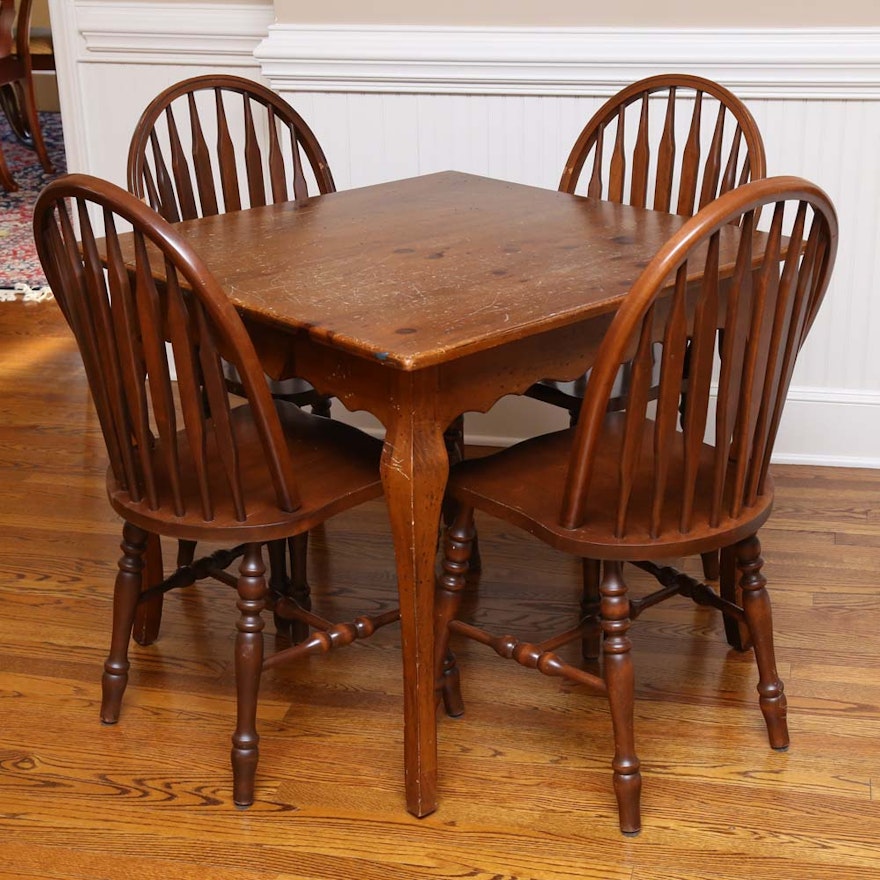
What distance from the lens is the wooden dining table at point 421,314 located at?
64.2 inches

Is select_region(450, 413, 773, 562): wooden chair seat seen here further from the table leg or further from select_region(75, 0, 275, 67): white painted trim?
select_region(75, 0, 275, 67): white painted trim

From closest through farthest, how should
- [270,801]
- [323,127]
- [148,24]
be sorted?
[270,801], [323,127], [148,24]

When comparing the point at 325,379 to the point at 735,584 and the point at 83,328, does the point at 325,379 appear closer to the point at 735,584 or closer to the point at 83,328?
the point at 83,328

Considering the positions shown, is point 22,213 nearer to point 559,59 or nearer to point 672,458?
point 559,59

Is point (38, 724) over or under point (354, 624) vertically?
under

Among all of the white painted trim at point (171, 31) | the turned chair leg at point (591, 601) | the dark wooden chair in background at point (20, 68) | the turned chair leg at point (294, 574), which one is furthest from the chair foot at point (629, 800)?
the dark wooden chair in background at point (20, 68)

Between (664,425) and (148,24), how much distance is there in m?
2.07

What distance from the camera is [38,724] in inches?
81.5

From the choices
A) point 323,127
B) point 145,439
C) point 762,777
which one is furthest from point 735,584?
point 323,127

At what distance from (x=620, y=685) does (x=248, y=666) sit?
54 cm

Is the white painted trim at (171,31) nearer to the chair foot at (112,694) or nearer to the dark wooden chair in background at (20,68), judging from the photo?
the chair foot at (112,694)

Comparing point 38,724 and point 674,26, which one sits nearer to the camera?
point 38,724

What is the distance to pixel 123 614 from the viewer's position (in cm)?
203

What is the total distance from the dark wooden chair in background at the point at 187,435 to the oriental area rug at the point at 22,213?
69.9 inches
